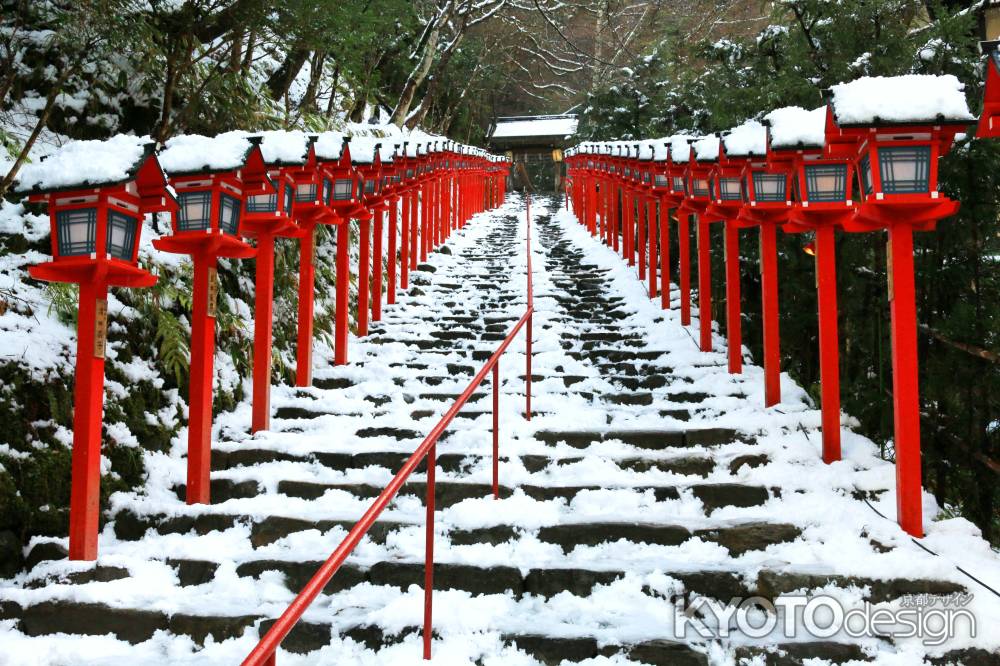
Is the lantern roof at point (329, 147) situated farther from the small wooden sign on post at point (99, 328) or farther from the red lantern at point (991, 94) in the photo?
the red lantern at point (991, 94)

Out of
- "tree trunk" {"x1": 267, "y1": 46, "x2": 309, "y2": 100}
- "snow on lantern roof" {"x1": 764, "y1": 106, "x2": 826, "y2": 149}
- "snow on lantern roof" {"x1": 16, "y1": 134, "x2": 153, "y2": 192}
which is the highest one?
"tree trunk" {"x1": 267, "y1": 46, "x2": 309, "y2": 100}

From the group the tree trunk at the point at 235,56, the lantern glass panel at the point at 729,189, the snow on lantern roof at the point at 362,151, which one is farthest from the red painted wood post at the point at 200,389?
the lantern glass panel at the point at 729,189

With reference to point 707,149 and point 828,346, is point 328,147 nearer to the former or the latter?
point 707,149

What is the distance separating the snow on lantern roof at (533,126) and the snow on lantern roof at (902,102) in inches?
1288

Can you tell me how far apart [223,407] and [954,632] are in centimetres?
504

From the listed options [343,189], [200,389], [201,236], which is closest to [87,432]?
[200,389]

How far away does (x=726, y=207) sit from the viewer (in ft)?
21.8

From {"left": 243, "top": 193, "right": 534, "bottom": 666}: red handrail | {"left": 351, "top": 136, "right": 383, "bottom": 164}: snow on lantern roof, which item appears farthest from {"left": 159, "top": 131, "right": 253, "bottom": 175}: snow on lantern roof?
{"left": 351, "top": 136, "right": 383, "bottom": 164}: snow on lantern roof

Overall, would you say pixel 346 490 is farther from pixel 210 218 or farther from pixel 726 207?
pixel 726 207

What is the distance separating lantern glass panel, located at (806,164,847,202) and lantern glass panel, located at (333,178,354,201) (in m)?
4.52

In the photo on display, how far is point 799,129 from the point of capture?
517 centimetres

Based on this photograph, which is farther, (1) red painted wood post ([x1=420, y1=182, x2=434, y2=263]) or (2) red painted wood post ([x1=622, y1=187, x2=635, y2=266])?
(1) red painted wood post ([x1=420, y1=182, x2=434, y2=263])

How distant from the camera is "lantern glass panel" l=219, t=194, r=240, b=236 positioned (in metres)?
4.88

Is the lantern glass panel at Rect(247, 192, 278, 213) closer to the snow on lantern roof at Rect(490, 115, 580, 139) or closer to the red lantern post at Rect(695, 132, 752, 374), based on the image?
the red lantern post at Rect(695, 132, 752, 374)
